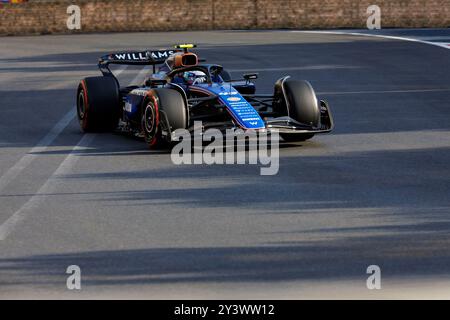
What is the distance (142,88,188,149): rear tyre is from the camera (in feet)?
46.4

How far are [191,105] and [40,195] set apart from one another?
3.48 meters

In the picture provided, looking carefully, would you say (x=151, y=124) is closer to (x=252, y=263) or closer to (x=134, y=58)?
(x=134, y=58)

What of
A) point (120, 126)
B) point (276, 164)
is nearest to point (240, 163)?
point (276, 164)

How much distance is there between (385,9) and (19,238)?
123 feet

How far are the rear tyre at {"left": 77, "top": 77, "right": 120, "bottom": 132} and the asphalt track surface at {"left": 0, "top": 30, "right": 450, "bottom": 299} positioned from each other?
0.69ft

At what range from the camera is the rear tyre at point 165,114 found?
14156 millimetres

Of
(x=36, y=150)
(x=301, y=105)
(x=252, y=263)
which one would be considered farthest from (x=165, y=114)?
(x=252, y=263)

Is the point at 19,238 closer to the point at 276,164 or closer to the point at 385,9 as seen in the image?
the point at 276,164

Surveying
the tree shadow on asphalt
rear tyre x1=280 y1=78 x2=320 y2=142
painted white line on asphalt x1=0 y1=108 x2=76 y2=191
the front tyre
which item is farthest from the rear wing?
the tree shadow on asphalt

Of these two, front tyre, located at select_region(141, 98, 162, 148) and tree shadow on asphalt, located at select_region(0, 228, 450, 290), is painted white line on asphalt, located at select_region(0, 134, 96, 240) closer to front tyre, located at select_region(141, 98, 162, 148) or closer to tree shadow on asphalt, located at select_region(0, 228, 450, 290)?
front tyre, located at select_region(141, 98, 162, 148)

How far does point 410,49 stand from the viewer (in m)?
33.1

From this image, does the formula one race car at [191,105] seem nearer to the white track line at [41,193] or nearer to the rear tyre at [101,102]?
the rear tyre at [101,102]

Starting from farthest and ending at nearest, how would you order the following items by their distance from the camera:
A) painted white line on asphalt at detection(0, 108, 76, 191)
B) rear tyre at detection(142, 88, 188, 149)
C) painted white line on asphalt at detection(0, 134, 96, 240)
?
1. rear tyre at detection(142, 88, 188, 149)
2. painted white line on asphalt at detection(0, 108, 76, 191)
3. painted white line on asphalt at detection(0, 134, 96, 240)

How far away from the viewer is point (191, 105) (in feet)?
49.2
